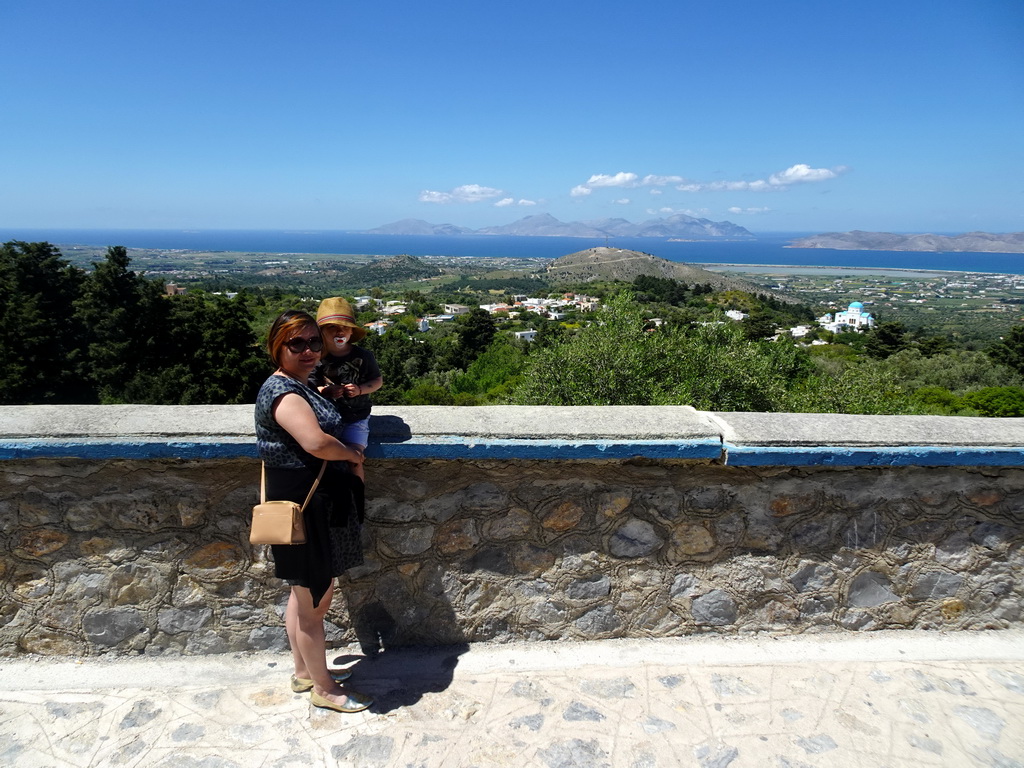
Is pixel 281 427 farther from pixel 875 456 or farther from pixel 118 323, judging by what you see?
pixel 118 323

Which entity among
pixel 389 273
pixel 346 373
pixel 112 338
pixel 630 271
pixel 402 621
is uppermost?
pixel 389 273

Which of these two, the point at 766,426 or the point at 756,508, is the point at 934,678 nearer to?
the point at 756,508

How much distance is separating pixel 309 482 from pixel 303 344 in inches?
18.2

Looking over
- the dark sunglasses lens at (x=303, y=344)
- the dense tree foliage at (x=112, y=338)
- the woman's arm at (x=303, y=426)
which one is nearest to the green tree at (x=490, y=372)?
the dense tree foliage at (x=112, y=338)

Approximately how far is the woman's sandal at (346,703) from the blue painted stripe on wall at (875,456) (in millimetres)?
1628

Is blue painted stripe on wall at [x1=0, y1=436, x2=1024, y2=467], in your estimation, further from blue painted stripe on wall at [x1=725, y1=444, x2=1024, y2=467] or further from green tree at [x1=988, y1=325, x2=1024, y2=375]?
green tree at [x1=988, y1=325, x2=1024, y2=375]

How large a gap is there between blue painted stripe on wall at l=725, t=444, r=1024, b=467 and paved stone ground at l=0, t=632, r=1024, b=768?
804 millimetres

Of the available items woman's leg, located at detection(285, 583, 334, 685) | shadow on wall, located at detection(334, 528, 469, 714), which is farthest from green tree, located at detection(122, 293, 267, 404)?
woman's leg, located at detection(285, 583, 334, 685)

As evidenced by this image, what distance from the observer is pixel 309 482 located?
1917mm

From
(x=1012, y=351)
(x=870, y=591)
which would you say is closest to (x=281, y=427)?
(x=870, y=591)

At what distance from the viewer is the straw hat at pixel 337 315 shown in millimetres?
2018

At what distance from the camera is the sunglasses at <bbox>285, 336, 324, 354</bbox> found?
1.89 meters

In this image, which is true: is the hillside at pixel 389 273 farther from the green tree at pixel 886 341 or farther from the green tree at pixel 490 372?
the green tree at pixel 886 341

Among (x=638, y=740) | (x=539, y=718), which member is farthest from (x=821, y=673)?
(x=539, y=718)
